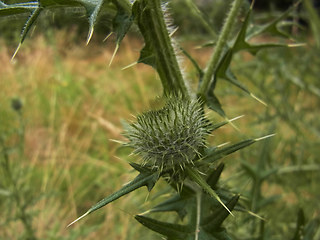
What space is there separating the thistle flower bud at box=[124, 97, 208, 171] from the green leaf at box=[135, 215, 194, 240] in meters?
0.16

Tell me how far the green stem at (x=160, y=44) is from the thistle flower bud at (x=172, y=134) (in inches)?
2.7

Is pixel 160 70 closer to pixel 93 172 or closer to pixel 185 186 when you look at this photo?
pixel 185 186

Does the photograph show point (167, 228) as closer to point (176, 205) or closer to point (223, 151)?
point (176, 205)

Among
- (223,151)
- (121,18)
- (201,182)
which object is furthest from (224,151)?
(121,18)

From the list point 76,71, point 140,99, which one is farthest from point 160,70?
point 76,71

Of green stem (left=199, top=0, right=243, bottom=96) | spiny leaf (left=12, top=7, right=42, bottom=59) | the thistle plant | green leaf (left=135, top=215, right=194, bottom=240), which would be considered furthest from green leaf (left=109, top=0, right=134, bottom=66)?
green leaf (left=135, top=215, right=194, bottom=240)

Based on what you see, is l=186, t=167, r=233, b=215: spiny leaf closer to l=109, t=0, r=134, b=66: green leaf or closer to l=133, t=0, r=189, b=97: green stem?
l=133, t=0, r=189, b=97: green stem

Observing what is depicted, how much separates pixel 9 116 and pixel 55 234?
2397mm

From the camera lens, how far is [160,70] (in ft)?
4.24

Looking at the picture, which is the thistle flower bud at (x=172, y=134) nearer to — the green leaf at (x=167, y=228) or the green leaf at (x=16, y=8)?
the green leaf at (x=167, y=228)

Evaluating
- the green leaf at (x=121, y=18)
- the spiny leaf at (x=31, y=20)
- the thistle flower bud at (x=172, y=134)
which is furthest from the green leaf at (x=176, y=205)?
the spiny leaf at (x=31, y=20)

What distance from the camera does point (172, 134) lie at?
119 centimetres

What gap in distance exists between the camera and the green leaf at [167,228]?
118cm

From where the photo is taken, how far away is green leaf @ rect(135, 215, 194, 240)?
1185 mm
